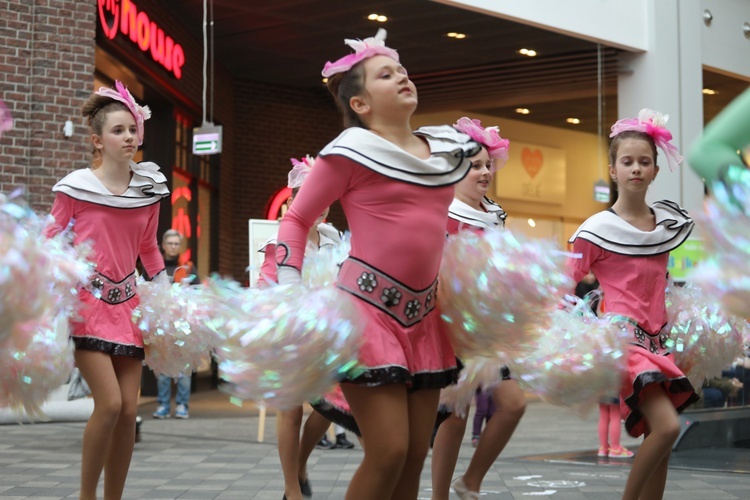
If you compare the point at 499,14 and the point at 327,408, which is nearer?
the point at 327,408

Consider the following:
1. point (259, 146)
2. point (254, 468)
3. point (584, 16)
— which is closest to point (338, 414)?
point (254, 468)

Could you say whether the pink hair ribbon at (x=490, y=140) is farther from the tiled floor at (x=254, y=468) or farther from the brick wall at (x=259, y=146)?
the brick wall at (x=259, y=146)

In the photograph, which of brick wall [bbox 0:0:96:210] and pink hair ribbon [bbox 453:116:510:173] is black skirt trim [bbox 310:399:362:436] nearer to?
pink hair ribbon [bbox 453:116:510:173]

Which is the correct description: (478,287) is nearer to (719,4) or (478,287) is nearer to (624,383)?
(624,383)

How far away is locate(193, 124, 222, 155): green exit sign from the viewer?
13.9m

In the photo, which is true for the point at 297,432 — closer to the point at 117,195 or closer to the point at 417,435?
the point at 117,195

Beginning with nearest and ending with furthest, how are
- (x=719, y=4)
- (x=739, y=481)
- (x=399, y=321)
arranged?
1. (x=399, y=321)
2. (x=739, y=481)
3. (x=719, y=4)

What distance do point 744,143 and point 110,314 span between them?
3101mm

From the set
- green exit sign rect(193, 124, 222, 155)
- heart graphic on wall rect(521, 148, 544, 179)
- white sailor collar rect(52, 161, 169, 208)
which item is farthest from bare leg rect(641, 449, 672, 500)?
heart graphic on wall rect(521, 148, 544, 179)

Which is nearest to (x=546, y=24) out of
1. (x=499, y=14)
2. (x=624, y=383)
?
(x=499, y=14)

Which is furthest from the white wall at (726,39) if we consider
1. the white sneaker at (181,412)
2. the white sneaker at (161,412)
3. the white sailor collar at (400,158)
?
the white sailor collar at (400,158)

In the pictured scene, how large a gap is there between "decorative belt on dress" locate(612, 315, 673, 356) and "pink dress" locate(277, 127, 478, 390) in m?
1.28

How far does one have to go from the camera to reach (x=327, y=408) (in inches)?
177

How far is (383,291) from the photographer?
361cm
